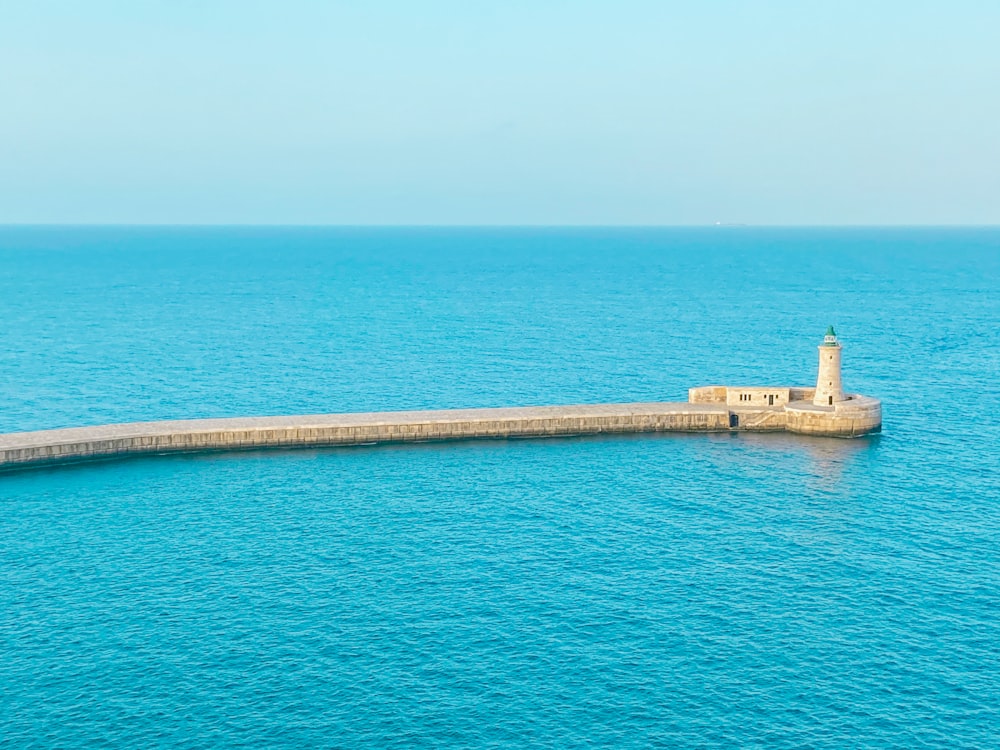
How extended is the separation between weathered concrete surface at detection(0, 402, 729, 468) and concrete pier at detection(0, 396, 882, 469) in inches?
3.4

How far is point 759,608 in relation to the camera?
214 feet

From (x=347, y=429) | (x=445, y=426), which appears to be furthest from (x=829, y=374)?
(x=347, y=429)

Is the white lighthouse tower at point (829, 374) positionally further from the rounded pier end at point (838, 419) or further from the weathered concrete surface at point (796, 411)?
the rounded pier end at point (838, 419)

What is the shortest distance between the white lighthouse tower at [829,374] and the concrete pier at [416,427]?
2.00 m

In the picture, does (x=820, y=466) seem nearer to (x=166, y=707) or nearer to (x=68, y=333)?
(x=166, y=707)

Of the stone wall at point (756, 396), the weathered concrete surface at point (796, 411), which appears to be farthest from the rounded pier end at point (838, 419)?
the stone wall at point (756, 396)

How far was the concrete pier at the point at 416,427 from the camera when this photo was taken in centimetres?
9725

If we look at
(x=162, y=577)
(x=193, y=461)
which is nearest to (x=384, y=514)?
(x=162, y=577)

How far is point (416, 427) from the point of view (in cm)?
10412

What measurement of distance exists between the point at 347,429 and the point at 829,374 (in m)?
46.3

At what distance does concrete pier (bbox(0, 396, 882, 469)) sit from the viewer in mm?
97250

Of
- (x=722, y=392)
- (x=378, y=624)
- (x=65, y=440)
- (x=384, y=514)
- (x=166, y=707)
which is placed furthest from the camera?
(x=722, y=392)

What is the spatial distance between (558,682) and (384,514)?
2852 centimetres

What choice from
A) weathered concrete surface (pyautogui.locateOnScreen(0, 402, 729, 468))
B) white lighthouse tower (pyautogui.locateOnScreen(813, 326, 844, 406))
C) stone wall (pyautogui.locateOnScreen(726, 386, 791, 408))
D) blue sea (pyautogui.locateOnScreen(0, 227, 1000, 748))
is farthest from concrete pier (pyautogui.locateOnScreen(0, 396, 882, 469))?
white lighthouse tower (pyautogui.locateOnScreen(813, 326, 844, 406))
